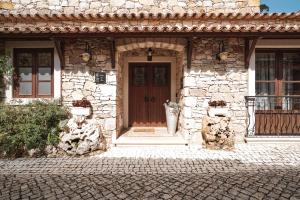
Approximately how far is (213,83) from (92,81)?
3487 millimetres

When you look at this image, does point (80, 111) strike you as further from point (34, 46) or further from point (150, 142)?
point (34, 46)

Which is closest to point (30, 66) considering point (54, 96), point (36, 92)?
point (36, 92)

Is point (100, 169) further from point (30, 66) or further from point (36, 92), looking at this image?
point (30, 66)

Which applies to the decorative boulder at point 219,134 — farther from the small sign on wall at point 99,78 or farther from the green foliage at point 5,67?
the green foliage at point 5,67

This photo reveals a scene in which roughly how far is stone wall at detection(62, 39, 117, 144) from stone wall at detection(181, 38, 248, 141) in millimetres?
2174

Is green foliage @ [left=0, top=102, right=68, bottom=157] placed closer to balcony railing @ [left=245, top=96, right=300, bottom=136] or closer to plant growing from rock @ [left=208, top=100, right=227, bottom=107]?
plant growing from rock @ [left=208, top=100, right=227, bottom=107]

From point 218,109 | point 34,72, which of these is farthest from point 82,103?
point 218,109

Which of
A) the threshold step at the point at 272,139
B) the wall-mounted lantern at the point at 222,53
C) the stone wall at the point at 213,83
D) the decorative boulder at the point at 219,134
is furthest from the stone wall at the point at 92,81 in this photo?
the threshold step at the point at 272,139

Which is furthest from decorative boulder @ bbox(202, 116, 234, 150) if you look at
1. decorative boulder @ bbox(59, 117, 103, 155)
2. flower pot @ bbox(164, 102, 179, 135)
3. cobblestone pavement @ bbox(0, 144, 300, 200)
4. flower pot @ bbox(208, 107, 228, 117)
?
decorative boulder @ bbox(59, 117, 103, 155)

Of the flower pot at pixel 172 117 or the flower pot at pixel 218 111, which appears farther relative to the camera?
the flower pot at pixel 172 117

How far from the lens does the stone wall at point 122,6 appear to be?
25.3ft

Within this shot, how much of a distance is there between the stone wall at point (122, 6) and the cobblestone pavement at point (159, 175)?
4719 mm

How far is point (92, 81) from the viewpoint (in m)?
6.64

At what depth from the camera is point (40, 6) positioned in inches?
303
